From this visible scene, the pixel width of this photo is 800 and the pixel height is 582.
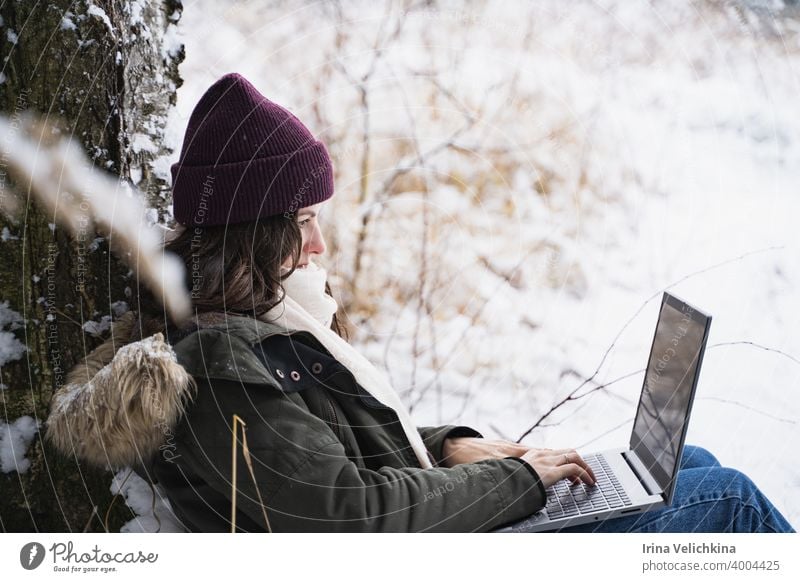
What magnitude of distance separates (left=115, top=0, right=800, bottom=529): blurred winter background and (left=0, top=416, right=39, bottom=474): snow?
1.66 feet

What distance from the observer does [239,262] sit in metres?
0.79

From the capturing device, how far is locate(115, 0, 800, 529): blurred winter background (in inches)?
41.8

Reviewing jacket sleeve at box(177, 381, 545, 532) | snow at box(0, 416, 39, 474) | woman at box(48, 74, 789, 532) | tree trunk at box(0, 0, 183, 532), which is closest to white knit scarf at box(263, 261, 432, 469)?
woman at box(48, 74, 789, 532)

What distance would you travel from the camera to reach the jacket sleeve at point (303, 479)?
0.70 m

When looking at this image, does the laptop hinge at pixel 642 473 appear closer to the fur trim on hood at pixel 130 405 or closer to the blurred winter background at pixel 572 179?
the blurred winter background at pixel 572 179

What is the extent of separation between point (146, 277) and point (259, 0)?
1.48 ft

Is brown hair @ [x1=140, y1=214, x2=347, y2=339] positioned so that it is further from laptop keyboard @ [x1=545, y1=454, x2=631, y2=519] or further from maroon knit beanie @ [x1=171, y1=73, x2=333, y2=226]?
laptop keyboard @ [x1=545, y1=454, x2=631, y2=519]

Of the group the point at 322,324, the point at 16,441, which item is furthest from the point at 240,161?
the point at 16,441

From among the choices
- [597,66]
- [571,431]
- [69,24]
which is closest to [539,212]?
[597,66]

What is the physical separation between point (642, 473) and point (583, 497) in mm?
92

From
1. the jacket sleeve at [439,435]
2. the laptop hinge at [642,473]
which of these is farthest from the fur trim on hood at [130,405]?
the laptop hinge at [642,473]

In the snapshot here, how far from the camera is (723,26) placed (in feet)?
3.45

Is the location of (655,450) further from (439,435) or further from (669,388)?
(439,435)

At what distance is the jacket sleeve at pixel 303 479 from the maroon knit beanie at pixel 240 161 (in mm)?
213
